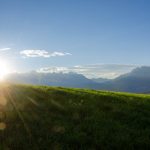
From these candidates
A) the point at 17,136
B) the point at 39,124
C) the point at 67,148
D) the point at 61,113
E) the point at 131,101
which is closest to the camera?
the point at 67,148

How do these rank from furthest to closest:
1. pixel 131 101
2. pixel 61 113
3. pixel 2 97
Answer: pixel 131 101 < pixel 2 97 < pixel 61 113

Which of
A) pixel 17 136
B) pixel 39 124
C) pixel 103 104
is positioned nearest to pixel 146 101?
pixel 103 104

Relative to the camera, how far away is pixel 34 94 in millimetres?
29141

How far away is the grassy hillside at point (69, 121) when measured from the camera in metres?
19.8

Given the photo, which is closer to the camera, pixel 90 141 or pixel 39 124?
pixel 90 141

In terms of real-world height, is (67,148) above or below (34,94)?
below

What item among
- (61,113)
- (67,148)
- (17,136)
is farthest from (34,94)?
(67,148)

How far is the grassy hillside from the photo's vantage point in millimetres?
19844

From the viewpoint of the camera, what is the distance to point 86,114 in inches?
967

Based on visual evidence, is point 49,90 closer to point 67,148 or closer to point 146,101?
point 146,101

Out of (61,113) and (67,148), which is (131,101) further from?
(67,148)

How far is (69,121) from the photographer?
23000mm

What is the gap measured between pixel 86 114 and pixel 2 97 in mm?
7734

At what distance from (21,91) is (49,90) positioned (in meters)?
2.94
